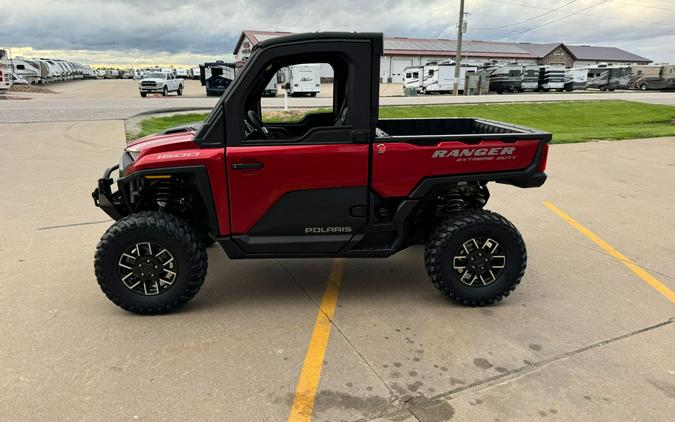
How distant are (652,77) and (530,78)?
13.7 metres

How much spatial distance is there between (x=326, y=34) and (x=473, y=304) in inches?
95.4

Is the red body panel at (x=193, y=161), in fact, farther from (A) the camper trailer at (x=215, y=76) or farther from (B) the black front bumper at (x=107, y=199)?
(A) the camper trailer at (x=215, y=76)

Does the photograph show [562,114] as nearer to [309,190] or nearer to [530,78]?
[530,78]

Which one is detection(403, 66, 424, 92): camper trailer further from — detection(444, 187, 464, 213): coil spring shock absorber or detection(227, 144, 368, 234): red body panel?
detection(227, 144, 368, 234): red body panel

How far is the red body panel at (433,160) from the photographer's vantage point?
372 cm

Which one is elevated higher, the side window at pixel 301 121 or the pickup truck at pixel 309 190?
the side window at pixel 301 121

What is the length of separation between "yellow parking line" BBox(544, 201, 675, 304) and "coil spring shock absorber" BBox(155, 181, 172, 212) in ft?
14.3

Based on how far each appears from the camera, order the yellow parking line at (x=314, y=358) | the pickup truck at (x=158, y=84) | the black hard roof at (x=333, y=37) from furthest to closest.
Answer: the pickup truck at (x=158, y=84) → the black hard roof at (x=333, y=37) → the yellow parking line at (x=314, y=358)

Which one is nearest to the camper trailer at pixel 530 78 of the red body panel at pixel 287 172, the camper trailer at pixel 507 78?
the camper trailer at pixel 507 78

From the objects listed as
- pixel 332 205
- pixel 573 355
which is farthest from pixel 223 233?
pixel 573 355

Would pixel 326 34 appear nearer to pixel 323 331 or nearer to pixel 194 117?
pixel 323 331

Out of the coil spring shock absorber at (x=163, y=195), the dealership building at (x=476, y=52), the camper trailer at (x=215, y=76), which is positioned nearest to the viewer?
the coil spring shock absorber at (x=163, y=195)

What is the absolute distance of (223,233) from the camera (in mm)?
3812

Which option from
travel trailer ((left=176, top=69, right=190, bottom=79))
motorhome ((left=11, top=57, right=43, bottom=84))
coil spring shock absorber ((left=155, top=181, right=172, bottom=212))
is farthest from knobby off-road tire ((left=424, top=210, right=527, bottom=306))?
motorhome ((left=11, top=57, right=43, bottom=84))
